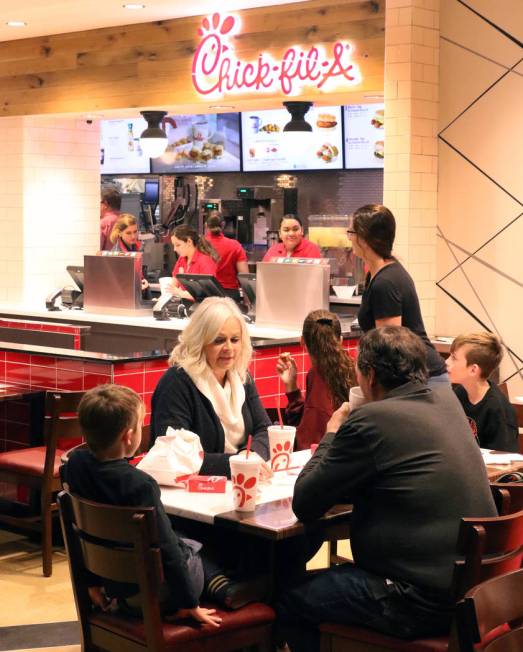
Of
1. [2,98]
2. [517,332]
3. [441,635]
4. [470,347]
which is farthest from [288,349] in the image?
[2,98]

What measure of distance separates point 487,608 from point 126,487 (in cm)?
107

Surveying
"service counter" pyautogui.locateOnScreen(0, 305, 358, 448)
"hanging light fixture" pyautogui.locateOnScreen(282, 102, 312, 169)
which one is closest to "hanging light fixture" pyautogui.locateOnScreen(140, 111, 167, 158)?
"hanging light fixture" pyautogui.locateOnScreen(282, 102, 312, 169)

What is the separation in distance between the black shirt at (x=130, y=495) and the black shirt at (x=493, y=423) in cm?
180

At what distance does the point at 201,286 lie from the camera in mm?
7957

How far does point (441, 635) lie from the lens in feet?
9.59

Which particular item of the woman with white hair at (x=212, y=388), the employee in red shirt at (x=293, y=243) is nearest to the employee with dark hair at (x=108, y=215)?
the employee in red shirt at (x=293, y=243)

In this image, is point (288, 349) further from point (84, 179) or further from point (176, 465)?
point (84, 179)

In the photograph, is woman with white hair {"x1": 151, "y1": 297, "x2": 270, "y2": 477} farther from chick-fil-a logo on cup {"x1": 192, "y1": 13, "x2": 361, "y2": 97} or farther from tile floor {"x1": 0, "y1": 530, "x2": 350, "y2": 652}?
chick-fil-a logo on cup {"x1": 192, "y1": 13, "x2": 361, "y2": 97}

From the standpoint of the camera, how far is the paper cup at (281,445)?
142 inches

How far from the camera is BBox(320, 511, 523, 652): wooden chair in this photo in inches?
108

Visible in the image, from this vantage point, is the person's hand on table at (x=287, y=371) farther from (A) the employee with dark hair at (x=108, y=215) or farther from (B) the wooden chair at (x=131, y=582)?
(A) the employee with dark hair at (x=108, y=215)

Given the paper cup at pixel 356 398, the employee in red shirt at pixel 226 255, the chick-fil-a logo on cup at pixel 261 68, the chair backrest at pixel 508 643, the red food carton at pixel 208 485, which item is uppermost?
the chick-fil-a logo on cup at pixel 261 68

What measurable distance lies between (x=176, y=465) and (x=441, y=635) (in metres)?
1.00

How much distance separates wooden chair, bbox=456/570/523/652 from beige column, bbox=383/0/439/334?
4505 millimetres
